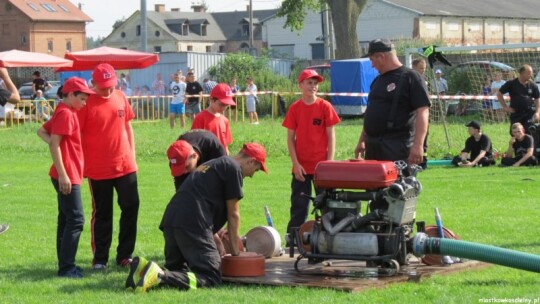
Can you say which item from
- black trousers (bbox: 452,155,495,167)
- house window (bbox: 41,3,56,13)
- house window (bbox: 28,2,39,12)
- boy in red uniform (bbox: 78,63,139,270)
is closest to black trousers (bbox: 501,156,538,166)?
black trousers (bbox: 452,155,495,167)

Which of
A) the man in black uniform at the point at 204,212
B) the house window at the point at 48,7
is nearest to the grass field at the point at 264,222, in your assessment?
the man in black uniform at the point at 204,212

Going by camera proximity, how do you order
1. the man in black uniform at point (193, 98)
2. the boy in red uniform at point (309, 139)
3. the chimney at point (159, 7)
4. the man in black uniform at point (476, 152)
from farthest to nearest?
1. the chimney at point (159, 7)
2. the man in black uniform at point (193, 98)
3. the man in black uniform at point (476, 152)
4. the boy in red uniform at point (309, 139)

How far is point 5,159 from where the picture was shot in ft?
77.0

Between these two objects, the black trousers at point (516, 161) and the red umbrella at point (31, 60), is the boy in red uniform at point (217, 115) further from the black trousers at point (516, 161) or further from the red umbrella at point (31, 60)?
the red umbrella at point (31, 60)

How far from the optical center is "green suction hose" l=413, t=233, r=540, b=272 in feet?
26.3

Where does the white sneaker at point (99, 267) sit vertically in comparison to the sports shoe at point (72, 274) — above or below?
below

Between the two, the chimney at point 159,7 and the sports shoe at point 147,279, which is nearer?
the sports shoe at point 147,279

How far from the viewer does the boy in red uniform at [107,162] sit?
973 cm

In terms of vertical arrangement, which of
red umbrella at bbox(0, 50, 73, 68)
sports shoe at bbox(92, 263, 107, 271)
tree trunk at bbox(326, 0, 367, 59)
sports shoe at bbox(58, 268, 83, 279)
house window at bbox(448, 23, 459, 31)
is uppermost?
house window at bbox(448, 23, 459, 31)

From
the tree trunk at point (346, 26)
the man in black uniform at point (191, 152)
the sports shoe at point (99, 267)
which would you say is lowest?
the sports shoe at point (99, 267)

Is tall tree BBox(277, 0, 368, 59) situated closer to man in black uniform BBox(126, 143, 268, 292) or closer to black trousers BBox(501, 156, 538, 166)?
black trousers BBox(501, 156, 538, 166)

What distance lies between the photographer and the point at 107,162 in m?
9.77

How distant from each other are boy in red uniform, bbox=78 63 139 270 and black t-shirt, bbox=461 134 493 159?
11.1 meters

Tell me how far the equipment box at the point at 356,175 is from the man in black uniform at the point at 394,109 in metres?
0.59
